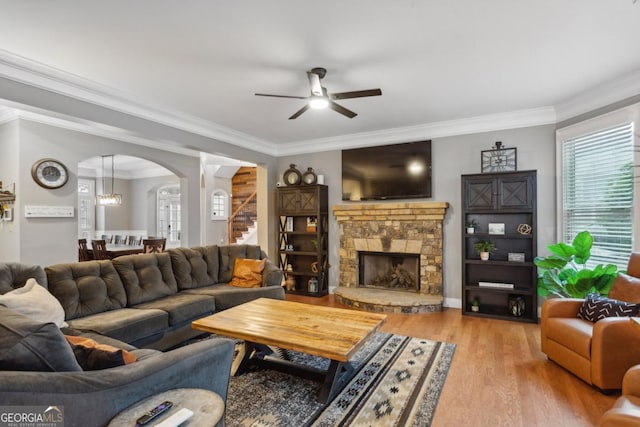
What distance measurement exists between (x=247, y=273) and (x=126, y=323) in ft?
5.55

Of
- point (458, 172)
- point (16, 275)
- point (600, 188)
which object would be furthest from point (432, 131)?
point (16, 275)

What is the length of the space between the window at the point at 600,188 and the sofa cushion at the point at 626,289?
2.18 ft

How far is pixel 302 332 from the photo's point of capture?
7.86 feet

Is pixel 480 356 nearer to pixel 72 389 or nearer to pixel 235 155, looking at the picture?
pixel 72 389

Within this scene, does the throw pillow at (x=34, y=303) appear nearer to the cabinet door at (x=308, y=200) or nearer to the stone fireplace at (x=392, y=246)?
the stone fireplace at (x=392, y=246)

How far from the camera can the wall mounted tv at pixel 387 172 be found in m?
5.00

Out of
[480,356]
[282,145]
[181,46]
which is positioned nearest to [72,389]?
[181,46]

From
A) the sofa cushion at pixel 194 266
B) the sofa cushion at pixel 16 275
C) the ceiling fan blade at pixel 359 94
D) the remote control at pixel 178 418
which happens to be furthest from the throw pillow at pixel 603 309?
the sofa cushion at pixel 16 275

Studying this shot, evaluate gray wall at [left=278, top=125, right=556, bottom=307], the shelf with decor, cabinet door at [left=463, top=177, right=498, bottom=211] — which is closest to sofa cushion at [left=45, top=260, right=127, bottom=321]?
gray wall at [left=278, top=125, right=556, bottom=307]

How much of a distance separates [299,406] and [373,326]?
76 centimetres

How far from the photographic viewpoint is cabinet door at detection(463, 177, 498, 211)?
4.30 m

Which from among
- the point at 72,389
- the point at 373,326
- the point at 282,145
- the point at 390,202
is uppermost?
the point at 282,145

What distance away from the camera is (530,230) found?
4.22 m

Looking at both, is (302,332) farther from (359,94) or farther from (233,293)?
(359,94)
